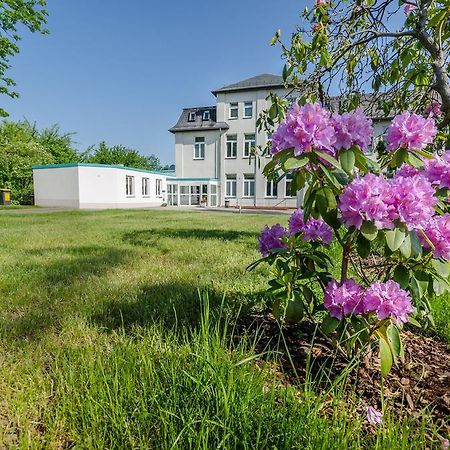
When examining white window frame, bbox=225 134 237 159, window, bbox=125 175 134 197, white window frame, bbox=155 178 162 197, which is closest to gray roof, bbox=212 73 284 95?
white window frame, bbox=225 134 237 159

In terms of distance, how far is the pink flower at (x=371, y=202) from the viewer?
1.07 m

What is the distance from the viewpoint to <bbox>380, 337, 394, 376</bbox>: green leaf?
1153 millimetres

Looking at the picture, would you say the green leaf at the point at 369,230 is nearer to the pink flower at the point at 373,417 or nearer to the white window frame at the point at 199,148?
the pink flower at the point at 373,417

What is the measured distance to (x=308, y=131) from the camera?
113cm

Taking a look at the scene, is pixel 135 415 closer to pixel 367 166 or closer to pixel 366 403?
pixel 366 403

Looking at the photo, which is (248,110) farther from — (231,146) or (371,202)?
(371,202)

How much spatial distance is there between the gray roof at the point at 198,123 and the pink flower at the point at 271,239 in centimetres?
2528

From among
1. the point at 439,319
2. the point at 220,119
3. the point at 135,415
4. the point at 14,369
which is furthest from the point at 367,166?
the point at 220,119

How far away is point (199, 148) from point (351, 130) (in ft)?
87.8

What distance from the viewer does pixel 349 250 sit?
144 centimetres

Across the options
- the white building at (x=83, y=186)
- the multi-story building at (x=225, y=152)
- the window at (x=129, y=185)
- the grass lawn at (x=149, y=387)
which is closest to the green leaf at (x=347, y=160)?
the grass lawn at (x=149, y=387)

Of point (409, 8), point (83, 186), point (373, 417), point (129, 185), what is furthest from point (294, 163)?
point (129, 185)

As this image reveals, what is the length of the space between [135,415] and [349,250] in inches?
42.0

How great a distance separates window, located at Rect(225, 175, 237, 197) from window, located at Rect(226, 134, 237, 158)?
1687mm
